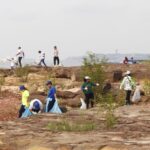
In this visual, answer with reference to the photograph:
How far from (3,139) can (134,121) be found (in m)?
4.40

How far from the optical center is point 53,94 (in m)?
18.1

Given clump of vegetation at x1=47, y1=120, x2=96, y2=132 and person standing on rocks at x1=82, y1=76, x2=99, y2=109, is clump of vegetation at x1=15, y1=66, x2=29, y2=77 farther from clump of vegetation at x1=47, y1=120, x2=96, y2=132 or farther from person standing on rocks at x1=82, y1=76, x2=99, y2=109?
clump of vegetation at x1=47, y1=120, x2=96, y2=132

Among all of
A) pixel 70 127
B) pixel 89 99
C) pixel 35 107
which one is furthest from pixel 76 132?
pixel 89 99

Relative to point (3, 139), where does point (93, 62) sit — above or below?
above

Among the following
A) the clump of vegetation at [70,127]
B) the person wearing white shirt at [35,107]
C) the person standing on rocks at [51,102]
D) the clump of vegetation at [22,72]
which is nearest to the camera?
the clump of vegetation at [70,127]

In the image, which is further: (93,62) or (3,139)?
Result: (93,62)

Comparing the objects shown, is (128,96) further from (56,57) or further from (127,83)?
(56,57)

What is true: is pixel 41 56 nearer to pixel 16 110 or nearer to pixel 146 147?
pixel 16 110

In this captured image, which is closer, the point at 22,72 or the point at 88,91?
the point at 88,91

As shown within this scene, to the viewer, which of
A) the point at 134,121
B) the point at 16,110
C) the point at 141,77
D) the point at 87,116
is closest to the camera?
the point at 134,121

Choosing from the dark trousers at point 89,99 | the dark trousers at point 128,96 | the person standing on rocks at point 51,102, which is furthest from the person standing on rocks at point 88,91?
the person standing on rocks at point 51,102

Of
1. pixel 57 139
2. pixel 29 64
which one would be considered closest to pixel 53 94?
pixel 57 139

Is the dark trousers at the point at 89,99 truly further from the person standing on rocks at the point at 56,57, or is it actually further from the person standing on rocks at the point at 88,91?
the person standing on rocks at the point at 56,57

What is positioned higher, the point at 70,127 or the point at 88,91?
the point at 88,91
